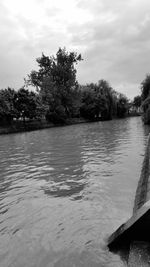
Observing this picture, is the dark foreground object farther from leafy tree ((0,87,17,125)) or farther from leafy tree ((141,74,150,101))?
leafy tree ((0,87,17,125))

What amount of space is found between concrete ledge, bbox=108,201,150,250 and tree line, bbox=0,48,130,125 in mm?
32739

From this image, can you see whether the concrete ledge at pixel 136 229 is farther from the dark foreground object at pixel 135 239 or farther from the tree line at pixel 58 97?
the tree line at pixel 58 97

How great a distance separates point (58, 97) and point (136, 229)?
46628 millimetres

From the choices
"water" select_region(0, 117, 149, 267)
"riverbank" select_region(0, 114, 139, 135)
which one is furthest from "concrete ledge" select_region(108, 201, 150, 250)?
"riverbank" select_region(0, 114, 139, 135)

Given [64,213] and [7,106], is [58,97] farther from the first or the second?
[64,213]

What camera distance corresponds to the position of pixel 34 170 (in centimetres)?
826

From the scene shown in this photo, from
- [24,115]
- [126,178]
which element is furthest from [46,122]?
[126,178]

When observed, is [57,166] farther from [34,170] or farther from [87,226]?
[87,226]

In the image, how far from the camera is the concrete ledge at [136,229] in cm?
273

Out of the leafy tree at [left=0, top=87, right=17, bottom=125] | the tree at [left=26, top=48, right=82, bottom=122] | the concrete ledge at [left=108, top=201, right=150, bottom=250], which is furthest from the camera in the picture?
the tree at [left=26, top=48, right=82, bottom=122]

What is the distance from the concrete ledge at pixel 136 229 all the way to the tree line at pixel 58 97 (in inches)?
1289

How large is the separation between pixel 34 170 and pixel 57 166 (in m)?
0.87

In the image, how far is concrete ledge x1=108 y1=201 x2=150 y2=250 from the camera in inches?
107

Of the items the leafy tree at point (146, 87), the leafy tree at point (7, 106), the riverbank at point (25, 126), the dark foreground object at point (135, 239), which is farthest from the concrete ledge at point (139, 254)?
the leafy tree at point (7, 106)
